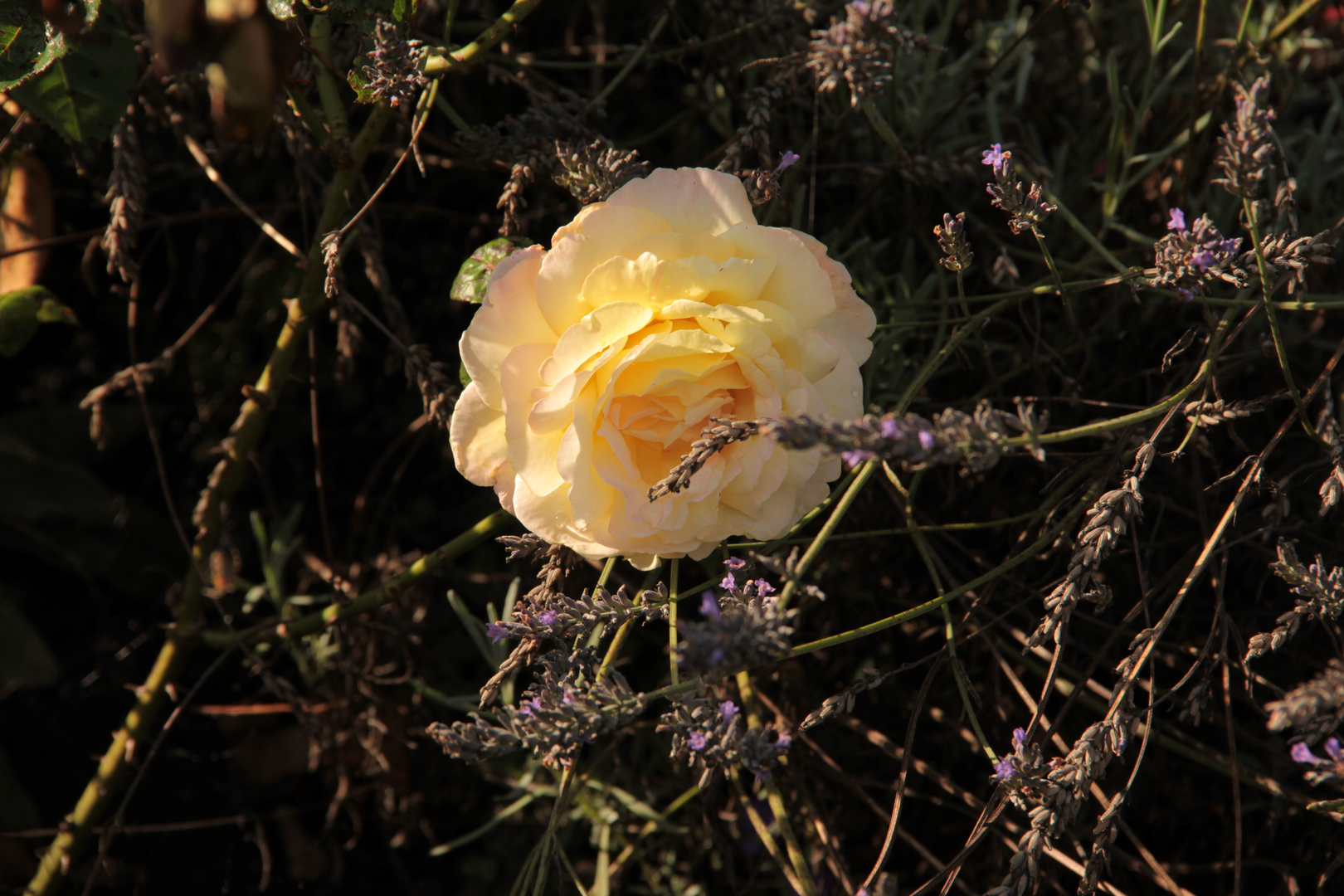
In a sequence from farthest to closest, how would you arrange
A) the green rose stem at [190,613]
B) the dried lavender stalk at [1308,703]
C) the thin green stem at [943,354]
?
the green rose stem at [190,613]
the thin green stem at [943,354]
the dried lavender stalk at [1308,703]

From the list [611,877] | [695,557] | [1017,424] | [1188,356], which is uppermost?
[1017,424]

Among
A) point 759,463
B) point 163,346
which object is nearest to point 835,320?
point 759,463

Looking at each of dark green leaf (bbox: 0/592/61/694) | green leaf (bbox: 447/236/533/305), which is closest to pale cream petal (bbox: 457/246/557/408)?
green leaf (bbox: 447/236/533/305)

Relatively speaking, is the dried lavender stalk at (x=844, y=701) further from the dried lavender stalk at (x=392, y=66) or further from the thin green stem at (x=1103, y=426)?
the dried lavender stalk at (x=392, y=66)

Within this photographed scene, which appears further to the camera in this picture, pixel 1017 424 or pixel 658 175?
pixel 658 175

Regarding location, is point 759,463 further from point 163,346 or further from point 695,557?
point 163,346

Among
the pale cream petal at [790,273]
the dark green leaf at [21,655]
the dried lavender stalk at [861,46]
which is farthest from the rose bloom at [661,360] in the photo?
the dark green leaf at [21,655]
